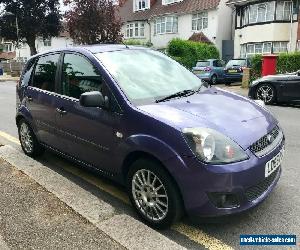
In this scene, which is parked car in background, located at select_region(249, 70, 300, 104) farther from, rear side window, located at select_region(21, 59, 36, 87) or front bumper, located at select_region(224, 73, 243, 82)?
front bumper, located at select_region(224, 73, 243, 82)

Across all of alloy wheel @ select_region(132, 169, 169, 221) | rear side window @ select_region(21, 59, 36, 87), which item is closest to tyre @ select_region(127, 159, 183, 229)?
alloy wheel @ select_region(132, 169, 169, 221)

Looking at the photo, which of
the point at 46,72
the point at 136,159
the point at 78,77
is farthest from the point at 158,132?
the point at 46,72

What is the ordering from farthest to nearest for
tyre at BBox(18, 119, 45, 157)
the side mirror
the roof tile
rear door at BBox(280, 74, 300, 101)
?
the roof tile → rear door at BBox(280, 74, 300, 101) → tyre at BBox(18, 119, 45, 157) → the side mirror

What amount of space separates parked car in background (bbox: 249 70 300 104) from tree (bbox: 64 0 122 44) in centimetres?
2669

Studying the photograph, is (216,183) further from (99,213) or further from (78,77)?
(78,77)

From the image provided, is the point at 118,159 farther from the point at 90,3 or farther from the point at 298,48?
the point at 90,3

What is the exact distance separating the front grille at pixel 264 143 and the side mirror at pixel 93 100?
1.53 meters

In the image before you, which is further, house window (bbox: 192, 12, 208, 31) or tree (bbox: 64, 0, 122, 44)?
house window (bbox: 192, 12, 208, 31)

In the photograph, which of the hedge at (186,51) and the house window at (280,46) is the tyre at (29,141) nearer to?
the hedge at (186,51)

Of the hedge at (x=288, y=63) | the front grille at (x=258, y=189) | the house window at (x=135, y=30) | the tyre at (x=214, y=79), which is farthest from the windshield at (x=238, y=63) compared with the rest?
the house window at (x=135, y=30)

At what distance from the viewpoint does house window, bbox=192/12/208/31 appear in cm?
3693

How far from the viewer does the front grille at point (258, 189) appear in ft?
11.2

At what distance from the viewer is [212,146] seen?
3.31m

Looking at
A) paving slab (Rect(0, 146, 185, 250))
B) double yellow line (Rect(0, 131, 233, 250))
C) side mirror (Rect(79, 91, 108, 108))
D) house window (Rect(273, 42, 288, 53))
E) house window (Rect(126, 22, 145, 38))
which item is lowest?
double yellow line (Rect(0, 131, 233, 250))
